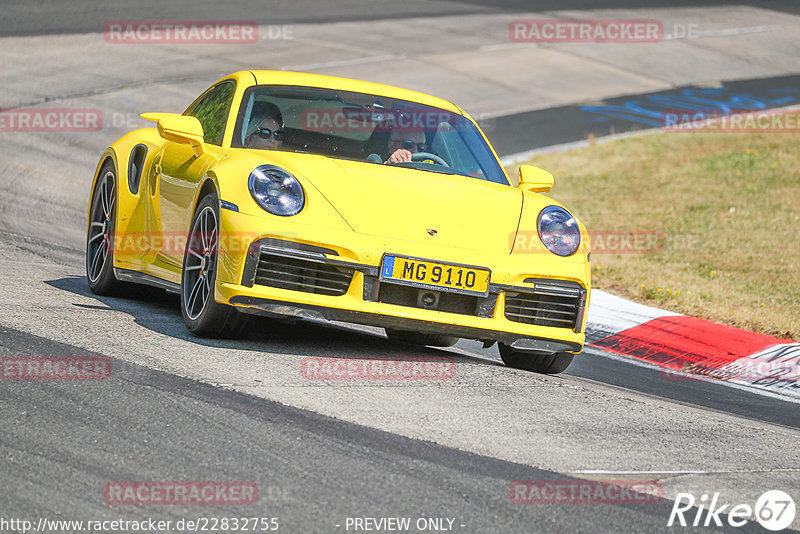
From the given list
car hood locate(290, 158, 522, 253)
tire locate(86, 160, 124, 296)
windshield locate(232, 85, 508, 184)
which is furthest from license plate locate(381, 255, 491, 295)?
tire locate(86, 160, 124, 296)

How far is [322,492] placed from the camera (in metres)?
3.70

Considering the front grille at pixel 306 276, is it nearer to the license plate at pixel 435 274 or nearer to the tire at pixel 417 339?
the license plate at pixel 435 274

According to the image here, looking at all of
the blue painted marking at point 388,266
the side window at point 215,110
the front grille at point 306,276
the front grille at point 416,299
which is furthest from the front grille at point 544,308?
the side window at point 215,110

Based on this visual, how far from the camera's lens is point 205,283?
588 centimetres

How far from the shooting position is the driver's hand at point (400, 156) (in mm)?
6852

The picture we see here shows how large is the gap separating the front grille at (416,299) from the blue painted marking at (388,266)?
58 millimetres

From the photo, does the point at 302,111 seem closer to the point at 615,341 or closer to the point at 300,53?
the point at 615,341

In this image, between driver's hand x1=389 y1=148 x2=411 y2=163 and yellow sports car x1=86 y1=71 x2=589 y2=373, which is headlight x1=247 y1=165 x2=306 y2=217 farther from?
driver's hand x1=389 y1=148 x2=411 y2=163

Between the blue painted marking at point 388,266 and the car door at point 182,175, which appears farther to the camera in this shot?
the car door at point 182,175

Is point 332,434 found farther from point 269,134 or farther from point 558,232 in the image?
point 269,134

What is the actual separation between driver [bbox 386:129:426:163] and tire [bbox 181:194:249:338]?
1.30 metres

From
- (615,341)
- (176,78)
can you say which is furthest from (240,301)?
(176,78)

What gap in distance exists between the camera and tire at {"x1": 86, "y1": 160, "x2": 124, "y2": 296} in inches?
292

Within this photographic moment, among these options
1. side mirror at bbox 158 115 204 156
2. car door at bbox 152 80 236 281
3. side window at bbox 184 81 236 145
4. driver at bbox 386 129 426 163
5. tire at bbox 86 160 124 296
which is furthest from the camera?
tire at bbox 86 160 124 296
